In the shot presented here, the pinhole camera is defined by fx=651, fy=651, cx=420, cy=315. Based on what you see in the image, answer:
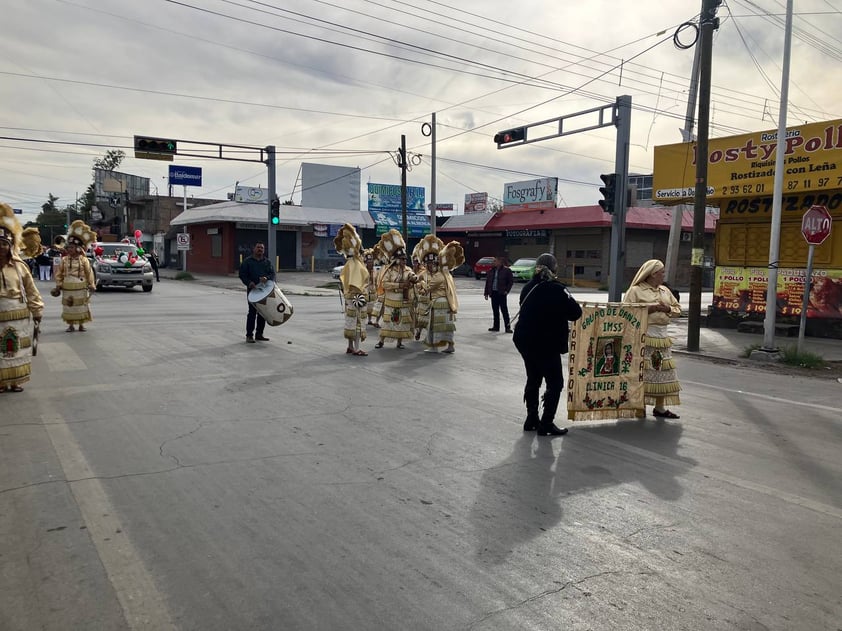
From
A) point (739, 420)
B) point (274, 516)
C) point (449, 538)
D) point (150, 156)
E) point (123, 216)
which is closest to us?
point (449, 538)

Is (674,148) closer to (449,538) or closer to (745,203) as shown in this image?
(745,203)

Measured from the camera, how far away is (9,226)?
7.80 m

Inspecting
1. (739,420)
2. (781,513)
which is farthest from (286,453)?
(739,420)

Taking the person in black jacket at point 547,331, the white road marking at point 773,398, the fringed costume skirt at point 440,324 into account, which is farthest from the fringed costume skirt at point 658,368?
the fringed costume skirt at point 440,324

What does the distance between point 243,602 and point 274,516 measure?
1047 millimetres

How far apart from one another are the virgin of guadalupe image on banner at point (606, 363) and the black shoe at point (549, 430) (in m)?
0.26

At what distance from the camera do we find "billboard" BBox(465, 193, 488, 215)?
5469 cm

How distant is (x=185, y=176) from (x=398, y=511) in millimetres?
57071

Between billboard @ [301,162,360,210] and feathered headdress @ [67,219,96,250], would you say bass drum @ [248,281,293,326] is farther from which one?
billboard @ [301,162,360,210]

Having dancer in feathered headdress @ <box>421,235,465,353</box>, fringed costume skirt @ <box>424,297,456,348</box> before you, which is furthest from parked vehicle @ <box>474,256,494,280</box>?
fringed costume skirt @ <box>424,297,456,348</box>

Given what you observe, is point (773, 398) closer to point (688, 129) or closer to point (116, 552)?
point (116, 552)

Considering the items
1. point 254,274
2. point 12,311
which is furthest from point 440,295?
point 12,311

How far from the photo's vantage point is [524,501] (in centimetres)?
459

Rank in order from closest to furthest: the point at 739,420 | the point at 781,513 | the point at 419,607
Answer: the point at 419,607, the point at 781,513, the point at 739,420
